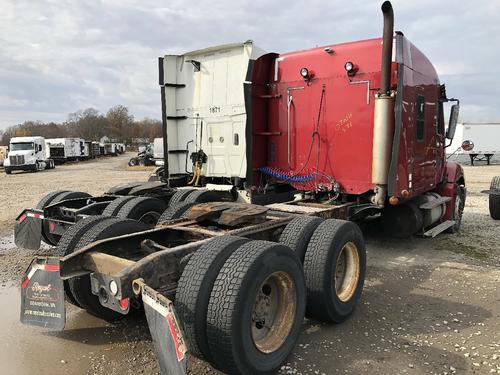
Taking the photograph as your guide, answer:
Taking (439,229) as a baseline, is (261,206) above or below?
→ above

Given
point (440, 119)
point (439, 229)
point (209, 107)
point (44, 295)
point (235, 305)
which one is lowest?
point (439, 229)

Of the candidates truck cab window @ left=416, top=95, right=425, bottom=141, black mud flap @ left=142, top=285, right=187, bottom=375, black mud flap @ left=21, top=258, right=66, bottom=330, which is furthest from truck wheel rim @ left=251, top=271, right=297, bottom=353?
truck cab window @ left=416, top=95, right=425, bottom=141

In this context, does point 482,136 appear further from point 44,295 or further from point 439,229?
point 44,295

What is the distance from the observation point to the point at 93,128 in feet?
326

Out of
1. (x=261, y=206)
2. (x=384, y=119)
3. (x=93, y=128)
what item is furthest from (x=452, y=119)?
(x=93, y=128)

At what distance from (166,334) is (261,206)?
251 centimetres

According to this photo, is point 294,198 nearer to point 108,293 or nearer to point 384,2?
point 384,2

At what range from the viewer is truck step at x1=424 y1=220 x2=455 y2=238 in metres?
7.33

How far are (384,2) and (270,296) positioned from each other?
157 inches

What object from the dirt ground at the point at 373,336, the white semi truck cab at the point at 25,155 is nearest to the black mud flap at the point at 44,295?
the dirt ground at the point at 373,336

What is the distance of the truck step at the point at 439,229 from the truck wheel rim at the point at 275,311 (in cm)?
449

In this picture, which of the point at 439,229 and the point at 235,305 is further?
the point at 439,229

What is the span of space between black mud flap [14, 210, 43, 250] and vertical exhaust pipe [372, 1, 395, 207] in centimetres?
463

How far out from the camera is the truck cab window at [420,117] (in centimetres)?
689
